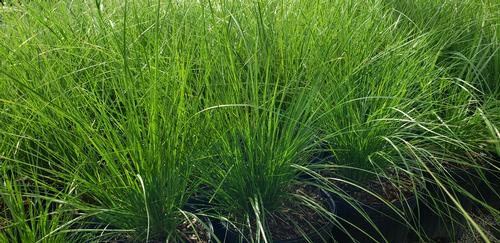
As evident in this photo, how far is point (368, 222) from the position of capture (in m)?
1.39

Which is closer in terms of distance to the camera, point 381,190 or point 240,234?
point 240,234

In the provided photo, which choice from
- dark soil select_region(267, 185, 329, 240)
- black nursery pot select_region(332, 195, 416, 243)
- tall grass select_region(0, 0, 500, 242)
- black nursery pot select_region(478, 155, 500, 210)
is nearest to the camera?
tall grass select_region(0, 0, 500, 242)

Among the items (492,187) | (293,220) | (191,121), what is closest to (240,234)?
(293,220)

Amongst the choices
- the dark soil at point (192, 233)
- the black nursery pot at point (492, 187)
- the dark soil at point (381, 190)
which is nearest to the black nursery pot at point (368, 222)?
the dark soil at point (381, 190)

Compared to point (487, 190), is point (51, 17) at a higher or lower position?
higher

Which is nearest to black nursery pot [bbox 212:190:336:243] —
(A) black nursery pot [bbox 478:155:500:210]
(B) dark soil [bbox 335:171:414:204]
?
(B) dark soil [bbox 335:171:414:204]

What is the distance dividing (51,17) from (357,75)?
0.89m

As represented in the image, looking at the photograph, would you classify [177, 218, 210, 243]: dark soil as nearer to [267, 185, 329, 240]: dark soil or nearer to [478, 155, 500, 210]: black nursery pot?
[267, 185, 329, 240]: dark soil

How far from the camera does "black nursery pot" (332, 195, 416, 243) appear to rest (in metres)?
1.37

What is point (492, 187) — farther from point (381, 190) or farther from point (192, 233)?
point (192, 233)

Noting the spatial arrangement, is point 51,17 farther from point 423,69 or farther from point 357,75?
point 423,69

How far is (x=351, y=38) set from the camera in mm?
1506

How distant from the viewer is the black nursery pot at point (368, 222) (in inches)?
54.0

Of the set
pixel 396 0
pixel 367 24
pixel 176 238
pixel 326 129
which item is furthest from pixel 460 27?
pixel 176 238
